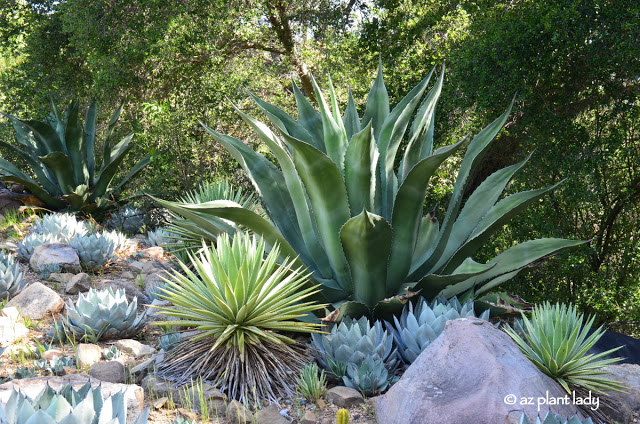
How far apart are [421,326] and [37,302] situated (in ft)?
8.48

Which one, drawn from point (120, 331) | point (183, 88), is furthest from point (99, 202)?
point (120, 331)

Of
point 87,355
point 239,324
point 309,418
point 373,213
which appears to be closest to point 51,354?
point 87,355

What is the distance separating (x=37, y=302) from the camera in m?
3.74

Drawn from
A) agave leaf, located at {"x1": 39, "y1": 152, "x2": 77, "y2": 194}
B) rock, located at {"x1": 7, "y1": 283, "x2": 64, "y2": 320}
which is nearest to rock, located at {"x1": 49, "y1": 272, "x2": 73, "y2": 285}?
rock, located at {"x1": 7, "y1": 283, "x2": 64, "y2": 320}

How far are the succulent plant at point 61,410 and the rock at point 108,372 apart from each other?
112 centimetres

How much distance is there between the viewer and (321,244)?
3.41 metres

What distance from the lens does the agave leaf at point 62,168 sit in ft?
22.8

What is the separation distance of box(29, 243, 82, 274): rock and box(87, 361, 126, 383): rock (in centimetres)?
204

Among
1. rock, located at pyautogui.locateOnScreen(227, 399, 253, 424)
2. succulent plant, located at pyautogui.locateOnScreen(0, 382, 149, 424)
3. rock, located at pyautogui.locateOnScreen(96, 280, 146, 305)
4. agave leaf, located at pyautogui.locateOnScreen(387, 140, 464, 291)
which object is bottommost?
rock, located at pyautogui.locateOnScreen(227, 399, 253, 424)

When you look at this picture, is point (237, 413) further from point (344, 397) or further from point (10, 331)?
point (10, 331)

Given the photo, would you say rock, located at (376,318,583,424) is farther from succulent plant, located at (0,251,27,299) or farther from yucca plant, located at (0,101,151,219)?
yucca plant, located at (0,101,151,219)

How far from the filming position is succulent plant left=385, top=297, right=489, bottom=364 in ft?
9.28

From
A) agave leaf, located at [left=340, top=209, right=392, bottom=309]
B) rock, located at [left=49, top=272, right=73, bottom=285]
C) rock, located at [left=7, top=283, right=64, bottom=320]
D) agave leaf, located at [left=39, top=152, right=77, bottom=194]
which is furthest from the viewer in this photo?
agave leaf, located at [left=39, top=152, right=77, bottom=194]

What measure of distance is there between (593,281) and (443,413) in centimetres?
578
